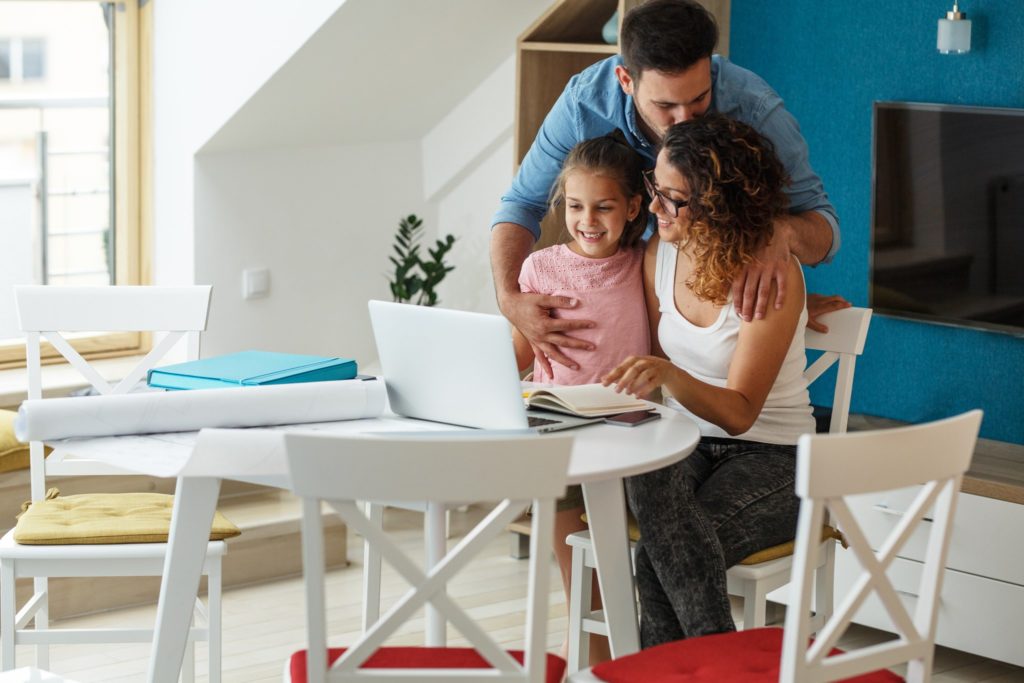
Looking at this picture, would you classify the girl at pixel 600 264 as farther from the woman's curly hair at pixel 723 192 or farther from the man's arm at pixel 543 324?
the woman's curly hair at pixel 723 192

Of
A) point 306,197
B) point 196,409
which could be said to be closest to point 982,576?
point 196,409

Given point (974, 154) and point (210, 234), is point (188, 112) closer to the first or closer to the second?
point (210, 234)

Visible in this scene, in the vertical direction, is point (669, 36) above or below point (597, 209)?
above

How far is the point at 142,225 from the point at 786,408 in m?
2.54

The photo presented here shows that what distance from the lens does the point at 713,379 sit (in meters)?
2.49

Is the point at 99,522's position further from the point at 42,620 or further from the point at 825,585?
the point at 825,585

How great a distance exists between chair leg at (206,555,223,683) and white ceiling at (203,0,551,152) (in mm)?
1854

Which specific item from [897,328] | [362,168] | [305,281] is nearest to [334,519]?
[305,281]

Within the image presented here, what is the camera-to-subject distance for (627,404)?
2279 mm

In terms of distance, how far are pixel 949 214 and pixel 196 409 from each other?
87.7 inches

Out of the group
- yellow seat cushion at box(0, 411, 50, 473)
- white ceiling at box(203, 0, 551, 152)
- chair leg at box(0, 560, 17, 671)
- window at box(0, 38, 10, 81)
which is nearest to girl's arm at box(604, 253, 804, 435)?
chair leg at box(0, 560, 17, 671)

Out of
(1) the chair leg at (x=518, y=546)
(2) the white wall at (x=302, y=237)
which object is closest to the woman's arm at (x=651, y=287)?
(1) the chair leg at (x=518, y=546)

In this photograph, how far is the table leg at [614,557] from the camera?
2.09m

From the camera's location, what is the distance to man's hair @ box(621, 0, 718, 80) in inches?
94.7
